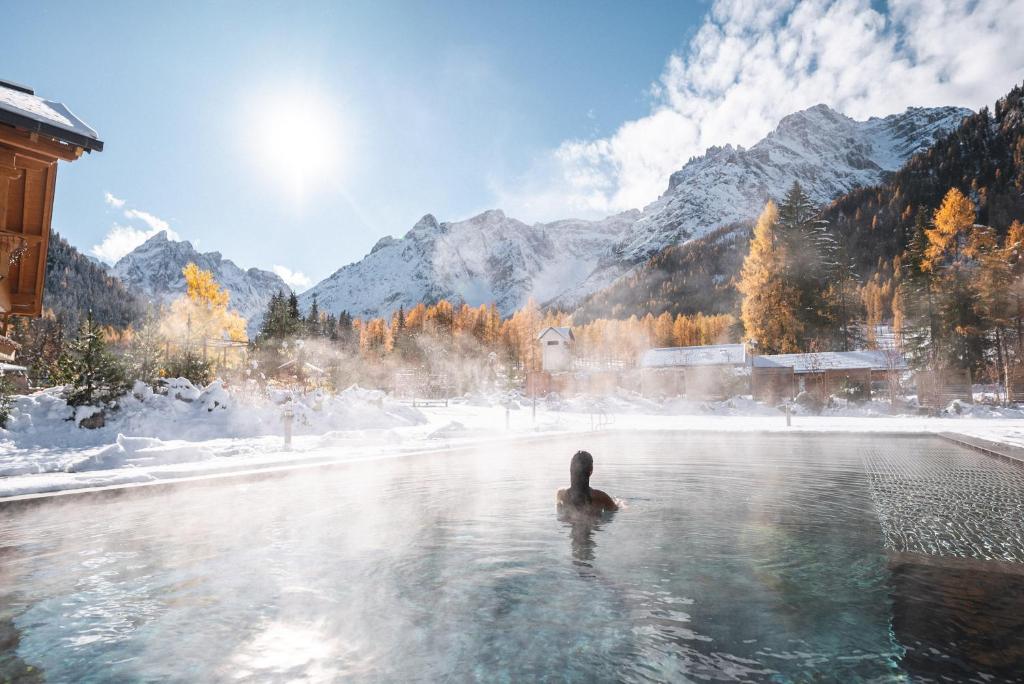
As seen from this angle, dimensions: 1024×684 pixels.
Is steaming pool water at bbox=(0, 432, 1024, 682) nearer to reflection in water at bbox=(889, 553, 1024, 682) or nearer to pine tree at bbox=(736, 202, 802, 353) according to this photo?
reflection in water at bbox=(889, 553, 1024, 682)

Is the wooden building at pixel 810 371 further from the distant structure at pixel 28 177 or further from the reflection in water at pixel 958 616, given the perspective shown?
the distant structure at pixel 28 177

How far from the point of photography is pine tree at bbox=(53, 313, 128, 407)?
13.5m

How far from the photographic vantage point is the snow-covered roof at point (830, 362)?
34.7 metres

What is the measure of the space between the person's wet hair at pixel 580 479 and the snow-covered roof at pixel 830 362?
111 ft

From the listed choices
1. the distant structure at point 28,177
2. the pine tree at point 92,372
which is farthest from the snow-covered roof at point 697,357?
the distant structure at point 28,177

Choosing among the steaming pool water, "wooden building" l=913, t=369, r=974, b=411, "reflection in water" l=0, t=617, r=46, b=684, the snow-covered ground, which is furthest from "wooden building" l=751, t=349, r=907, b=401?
"reflection in water" l=0, t=617, r=46, b=684

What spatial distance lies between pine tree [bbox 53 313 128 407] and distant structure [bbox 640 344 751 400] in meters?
35.1

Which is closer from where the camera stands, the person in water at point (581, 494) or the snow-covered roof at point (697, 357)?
the person in water at point (581, 494)

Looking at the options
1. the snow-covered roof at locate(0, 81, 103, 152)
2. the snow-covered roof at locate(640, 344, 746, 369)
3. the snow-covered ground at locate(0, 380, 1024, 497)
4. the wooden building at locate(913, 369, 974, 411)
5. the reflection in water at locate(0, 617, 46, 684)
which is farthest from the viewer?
the snow-covered roof at locate(640, 344, 746, 369)

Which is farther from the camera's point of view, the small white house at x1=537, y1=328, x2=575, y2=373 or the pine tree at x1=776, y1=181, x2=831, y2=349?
the small white house at x1=537, y1=328, x2=575, y2=373

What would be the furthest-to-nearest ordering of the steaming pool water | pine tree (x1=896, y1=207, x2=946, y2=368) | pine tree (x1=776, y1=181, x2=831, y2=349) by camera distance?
pine tree (x1=776, y1=181, x2=831, y2=349) → pine tree (x1=896, y1=207, x2=946, y2=368) → the steaming pool water

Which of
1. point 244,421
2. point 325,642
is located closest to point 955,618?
point 325,642

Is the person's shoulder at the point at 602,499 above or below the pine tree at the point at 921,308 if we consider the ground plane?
below

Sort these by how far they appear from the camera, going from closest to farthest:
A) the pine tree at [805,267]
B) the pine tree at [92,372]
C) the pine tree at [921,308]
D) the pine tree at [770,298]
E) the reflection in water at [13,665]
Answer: the reflection in water at [13,665] < the pine tree at [92,372] < the pine tree at [921,308] < the pine tree at [770,298] < the pine tree at [805,267]
